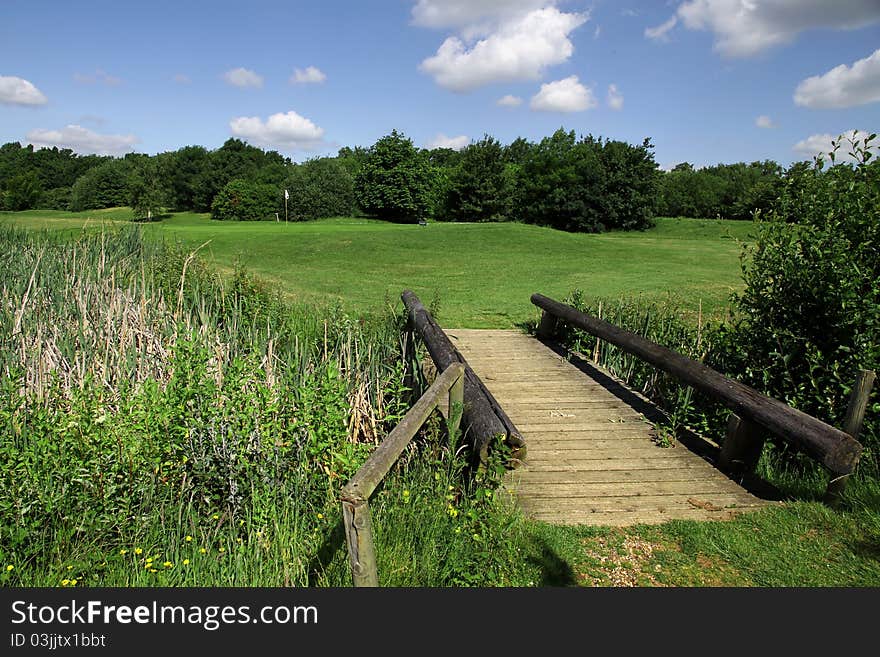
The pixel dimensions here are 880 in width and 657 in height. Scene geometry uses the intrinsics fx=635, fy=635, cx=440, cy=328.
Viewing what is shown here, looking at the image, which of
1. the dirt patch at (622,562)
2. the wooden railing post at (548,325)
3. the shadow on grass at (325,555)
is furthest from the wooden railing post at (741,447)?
the wooden railing post at (548,325)

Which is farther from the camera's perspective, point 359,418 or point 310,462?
point 359,418

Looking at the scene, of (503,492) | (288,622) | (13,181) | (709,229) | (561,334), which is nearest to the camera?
(288,622)

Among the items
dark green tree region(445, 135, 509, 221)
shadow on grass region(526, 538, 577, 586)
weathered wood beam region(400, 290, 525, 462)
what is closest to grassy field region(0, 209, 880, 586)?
shadow on grass region(526, 538, 577, 586)

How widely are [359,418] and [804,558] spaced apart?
129 inches

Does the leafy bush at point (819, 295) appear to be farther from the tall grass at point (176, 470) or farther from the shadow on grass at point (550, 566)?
the tall grass at point (176, 470)

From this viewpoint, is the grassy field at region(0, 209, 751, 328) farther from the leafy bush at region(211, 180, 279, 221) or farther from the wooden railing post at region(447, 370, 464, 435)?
the leafy bush at region(211, 180, 279, 221)

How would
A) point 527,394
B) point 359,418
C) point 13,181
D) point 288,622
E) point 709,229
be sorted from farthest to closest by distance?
point 13,181, point 709,229, point 527,394, point 359,418, point 288,622

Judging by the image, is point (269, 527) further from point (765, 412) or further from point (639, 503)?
point (765, 412)

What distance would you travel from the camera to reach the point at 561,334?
9875mm

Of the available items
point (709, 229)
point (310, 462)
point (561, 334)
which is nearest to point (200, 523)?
point (310, 462)

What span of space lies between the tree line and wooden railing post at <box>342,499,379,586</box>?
4654cm

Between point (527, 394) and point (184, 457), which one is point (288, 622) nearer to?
point (184, 457)

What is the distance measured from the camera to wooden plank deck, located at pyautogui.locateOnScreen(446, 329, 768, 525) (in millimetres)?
4480

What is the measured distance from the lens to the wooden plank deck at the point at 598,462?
448cm
